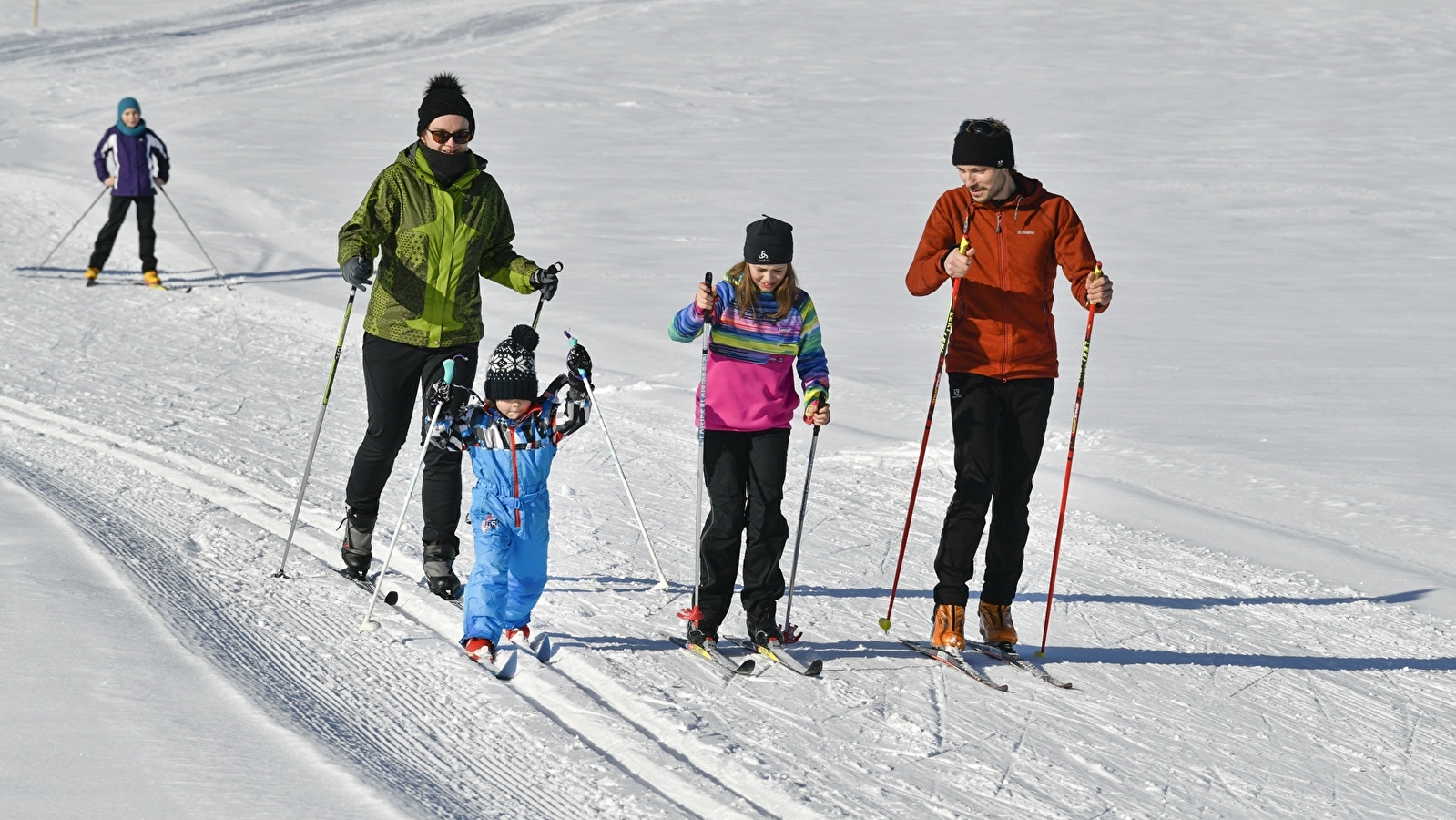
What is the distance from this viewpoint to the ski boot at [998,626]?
5066 mm

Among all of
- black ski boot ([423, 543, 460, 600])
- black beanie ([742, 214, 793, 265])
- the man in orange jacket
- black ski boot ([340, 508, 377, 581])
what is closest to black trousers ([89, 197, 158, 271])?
black ski boot ([340, 508, 377, 581])

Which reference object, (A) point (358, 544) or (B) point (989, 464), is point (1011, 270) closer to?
(B) point (989, 464)

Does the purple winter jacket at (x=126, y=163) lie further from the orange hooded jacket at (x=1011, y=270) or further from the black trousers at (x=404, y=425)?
the orange hooded jacket at (x=1011, y=270)

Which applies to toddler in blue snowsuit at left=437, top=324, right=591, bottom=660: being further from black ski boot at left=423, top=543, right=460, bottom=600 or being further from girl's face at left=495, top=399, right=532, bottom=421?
black ski boot at left=423, top=543, right=460, bottom=600

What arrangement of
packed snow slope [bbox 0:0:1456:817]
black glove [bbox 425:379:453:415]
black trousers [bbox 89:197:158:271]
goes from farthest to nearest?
black trousers [bbox 89:197:158:271], black glove [bbox 425:379:453:415], packed snow slope [bbox 0:0:1456:817]

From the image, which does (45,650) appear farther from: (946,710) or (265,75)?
(265,75)

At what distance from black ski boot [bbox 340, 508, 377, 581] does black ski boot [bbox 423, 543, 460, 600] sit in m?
0.28

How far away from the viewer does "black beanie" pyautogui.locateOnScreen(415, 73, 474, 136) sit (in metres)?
4.91

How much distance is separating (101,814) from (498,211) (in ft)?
8.67

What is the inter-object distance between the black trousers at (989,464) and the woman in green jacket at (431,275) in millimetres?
1544

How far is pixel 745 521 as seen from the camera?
4801 mm

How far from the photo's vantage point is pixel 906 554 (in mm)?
6289

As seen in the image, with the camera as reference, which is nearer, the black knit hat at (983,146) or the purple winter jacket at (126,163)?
the black knit hat at (983,146)

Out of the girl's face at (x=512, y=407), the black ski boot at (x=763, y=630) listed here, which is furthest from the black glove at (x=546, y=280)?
the black ski boot at (x=763, y=630)
